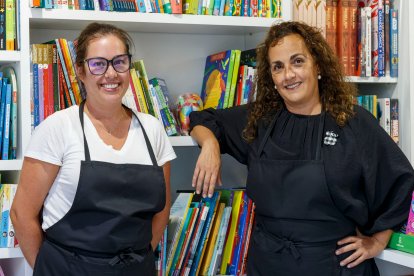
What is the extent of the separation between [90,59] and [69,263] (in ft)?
1.91

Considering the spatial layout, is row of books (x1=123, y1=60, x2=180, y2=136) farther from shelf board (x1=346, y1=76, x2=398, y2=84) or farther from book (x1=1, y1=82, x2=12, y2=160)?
shelf board (x1=346, y1=76, x2=398, y2=84)

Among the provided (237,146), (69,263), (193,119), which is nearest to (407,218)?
(237,146)

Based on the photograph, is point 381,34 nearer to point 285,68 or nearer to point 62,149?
point 285,68

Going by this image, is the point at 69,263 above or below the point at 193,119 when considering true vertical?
below

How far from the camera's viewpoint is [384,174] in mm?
1859

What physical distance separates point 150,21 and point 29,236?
81 cm

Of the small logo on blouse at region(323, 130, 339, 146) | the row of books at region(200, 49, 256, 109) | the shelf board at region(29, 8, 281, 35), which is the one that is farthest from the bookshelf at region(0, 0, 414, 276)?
the small logo on blouse at region(323, 130, 339, 146)

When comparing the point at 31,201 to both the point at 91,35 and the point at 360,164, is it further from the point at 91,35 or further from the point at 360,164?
the point at 360,164

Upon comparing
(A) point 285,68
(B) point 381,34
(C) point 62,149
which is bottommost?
(C) point 62,149

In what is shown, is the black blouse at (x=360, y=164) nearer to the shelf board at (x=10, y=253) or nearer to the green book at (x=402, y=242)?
the green book at (x=402, y=242)

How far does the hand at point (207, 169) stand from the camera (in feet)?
6.32

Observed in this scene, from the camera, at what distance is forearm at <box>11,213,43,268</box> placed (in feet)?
5.54

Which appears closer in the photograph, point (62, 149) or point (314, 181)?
point (62, 149)

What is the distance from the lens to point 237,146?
2.04 meters
